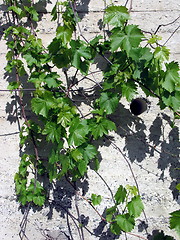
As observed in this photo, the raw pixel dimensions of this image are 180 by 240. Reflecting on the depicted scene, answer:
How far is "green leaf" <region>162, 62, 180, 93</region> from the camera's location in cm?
192

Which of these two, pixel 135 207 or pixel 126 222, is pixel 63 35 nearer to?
pixel 135 207

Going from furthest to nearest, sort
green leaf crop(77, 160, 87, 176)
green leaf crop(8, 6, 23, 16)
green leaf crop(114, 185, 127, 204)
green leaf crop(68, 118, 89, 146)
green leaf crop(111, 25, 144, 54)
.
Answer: green leaf crop(8, 6, 23, 16) → green leaf crop(114, 185, 127, 204) → green leaf crop(77, 160, 87, 176) → green leaf crop(68, 118, 89, 146) → green leaf crop(111, 25, 144, 54)

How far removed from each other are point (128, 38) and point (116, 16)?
0.20 meters

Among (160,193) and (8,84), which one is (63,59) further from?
(160,193)

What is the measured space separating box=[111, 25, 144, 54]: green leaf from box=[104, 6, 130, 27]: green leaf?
0.27 ft

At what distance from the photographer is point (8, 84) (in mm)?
2549

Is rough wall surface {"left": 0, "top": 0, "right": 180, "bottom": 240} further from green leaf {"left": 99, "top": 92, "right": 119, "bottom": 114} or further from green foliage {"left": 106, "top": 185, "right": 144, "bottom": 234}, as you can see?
green leaf {"left": 99, "top": 92, "right": 119, "bottom": 114}

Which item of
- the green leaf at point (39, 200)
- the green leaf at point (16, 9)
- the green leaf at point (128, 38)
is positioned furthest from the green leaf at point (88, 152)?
the green leaf at point (16, 9)

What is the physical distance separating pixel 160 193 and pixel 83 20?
64.0 inches

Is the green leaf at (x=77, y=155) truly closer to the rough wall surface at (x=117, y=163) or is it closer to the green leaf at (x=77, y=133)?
the green leaf at (x=77, y=133)

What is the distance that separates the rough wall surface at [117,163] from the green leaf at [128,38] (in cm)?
59

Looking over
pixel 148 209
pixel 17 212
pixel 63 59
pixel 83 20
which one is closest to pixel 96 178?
pixel 148 209

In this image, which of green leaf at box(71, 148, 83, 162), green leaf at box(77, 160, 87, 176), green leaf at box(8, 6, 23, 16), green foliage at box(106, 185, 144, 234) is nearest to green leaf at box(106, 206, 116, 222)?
green foliage at box(106, 185, 144, 234)

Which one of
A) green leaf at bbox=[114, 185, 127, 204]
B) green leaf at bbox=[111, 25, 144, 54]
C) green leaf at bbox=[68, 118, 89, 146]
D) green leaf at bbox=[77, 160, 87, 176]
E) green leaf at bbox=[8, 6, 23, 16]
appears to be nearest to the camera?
green leaf at bbox=[111, 25, 144, 54]
